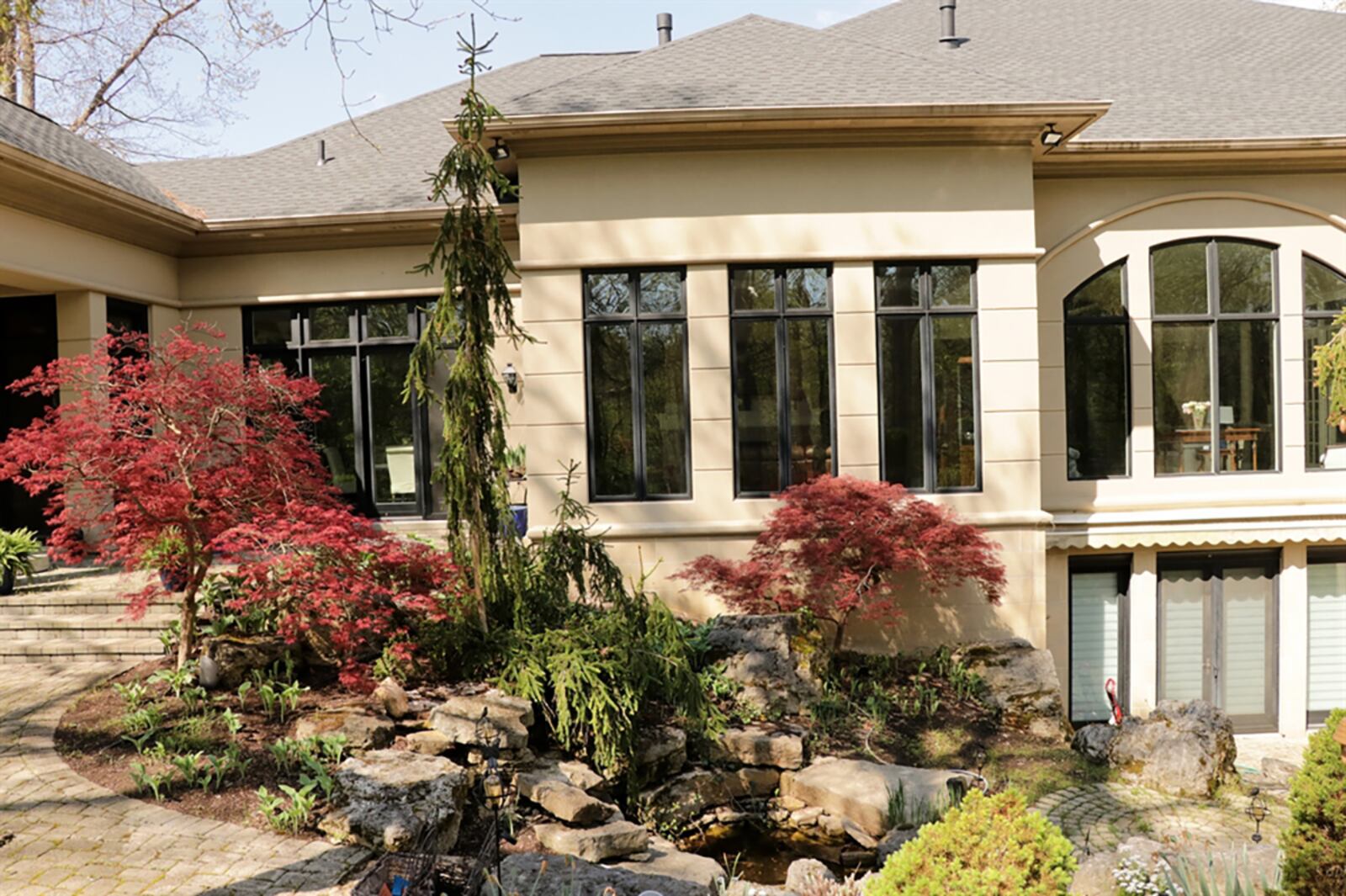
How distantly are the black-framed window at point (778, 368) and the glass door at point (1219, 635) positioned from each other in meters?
5.05

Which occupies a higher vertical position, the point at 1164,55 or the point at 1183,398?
the point at 1164,55

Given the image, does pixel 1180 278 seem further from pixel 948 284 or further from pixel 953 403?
pixel 953 403

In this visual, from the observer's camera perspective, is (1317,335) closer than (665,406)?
No

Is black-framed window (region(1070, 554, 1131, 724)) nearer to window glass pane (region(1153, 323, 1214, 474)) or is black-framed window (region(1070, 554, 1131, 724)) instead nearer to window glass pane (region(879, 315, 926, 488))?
window glass pane (region(1153, 323, 1214, 474))

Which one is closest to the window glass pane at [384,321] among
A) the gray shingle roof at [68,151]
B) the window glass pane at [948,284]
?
the gray shingle roof at [68,151]

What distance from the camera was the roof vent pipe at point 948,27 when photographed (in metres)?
14.1

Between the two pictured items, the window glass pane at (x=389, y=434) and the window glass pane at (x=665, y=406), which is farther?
the window glass pane at (x=389, y=434)

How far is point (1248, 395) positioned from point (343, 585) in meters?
11.1

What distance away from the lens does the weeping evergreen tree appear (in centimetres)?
763

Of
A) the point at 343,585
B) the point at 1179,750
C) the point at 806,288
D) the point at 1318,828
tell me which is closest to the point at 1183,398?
the point at 1179,750

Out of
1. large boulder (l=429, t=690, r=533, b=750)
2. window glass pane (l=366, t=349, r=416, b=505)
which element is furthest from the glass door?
window glass pane (l=366, t=349, r=416, b=505)

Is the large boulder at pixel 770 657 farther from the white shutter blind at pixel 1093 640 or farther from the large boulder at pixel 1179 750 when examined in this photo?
the white shutter blind at pixel 1093 640

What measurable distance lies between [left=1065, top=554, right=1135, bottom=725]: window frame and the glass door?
1.45 feet

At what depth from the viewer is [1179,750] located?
8.83 meters
